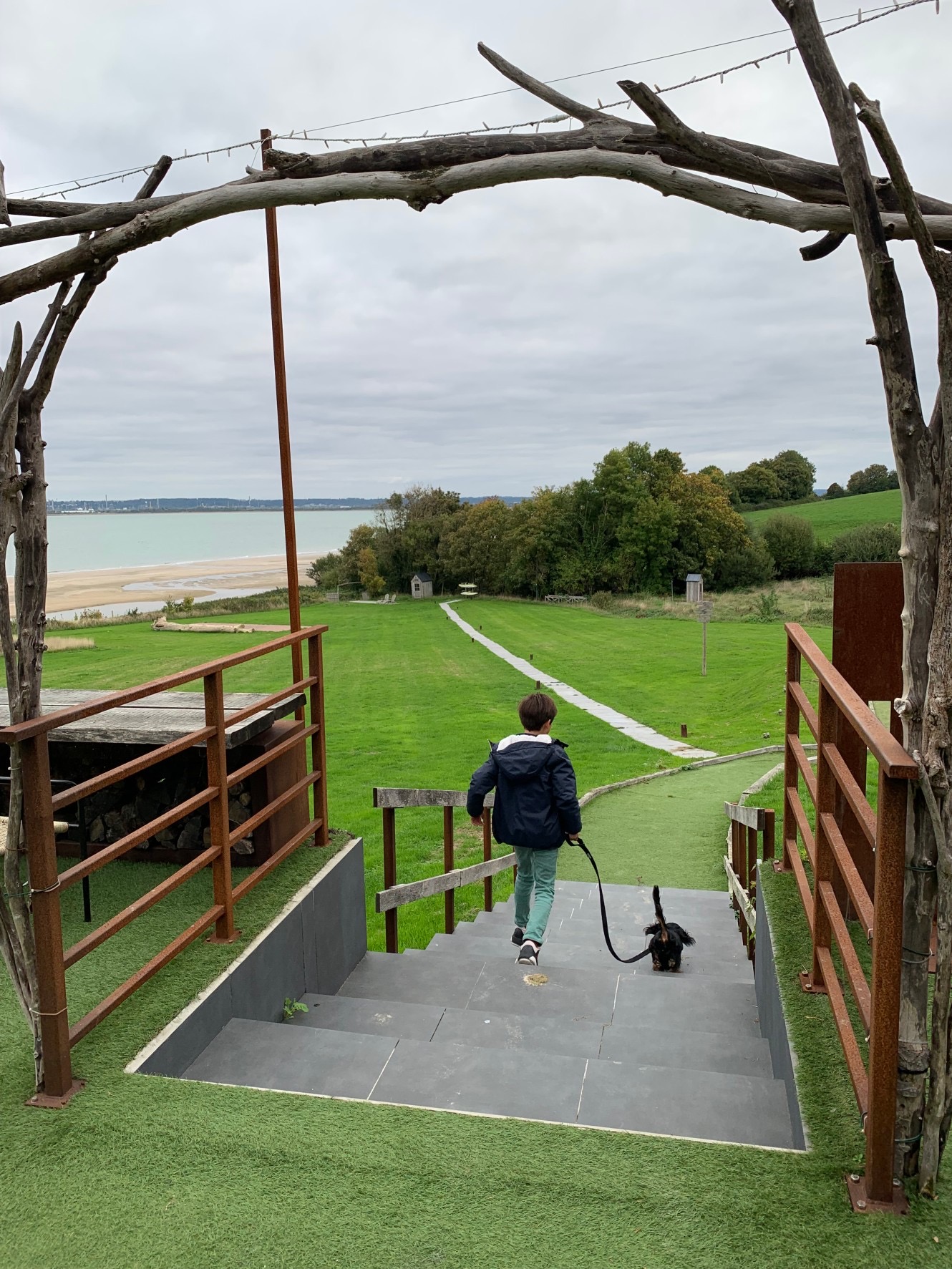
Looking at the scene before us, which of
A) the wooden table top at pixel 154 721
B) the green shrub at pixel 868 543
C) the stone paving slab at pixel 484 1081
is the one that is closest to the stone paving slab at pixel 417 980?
the stone paving slab at pixel 484 1081

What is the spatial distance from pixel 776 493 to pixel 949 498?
300 ft

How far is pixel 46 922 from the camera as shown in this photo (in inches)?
97.7

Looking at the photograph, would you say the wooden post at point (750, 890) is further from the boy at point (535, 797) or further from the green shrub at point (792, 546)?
the green shrub at point (792, 546)

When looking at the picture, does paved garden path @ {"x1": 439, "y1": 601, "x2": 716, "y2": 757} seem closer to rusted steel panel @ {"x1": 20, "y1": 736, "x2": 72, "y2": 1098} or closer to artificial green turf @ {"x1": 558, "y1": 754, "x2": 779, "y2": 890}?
artificial green turf @ {"x1": 558, "y1": 754, "x2": 779, "y2": 890}

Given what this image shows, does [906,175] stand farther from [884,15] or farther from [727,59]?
[727,59]

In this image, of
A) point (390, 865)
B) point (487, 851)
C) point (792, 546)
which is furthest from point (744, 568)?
point (390, 865)

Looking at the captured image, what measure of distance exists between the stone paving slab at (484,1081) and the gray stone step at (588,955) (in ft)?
6.26

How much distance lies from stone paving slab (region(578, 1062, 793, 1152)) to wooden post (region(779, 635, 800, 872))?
1.28 m

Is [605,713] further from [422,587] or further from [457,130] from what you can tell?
[422,587]

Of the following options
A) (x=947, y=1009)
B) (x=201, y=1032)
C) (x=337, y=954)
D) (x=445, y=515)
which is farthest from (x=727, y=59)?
(x=445, y=515)

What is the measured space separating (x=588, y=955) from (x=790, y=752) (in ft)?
7.34

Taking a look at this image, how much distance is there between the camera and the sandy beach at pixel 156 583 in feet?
228

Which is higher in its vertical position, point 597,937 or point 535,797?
point 535,797

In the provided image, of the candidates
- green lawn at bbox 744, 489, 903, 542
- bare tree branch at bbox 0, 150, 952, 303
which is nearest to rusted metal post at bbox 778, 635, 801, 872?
bare tree branch at bbox 0, 150, 952, 303
